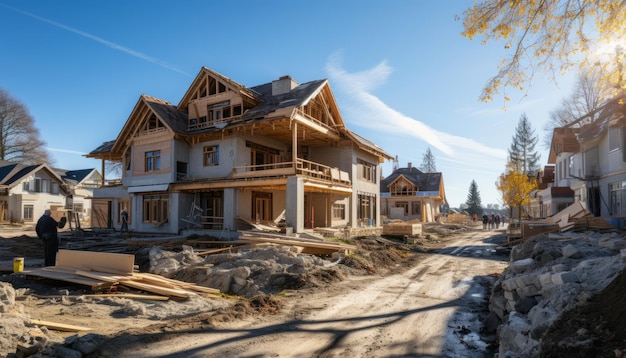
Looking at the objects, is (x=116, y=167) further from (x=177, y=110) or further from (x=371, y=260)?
(x=371, y=260)

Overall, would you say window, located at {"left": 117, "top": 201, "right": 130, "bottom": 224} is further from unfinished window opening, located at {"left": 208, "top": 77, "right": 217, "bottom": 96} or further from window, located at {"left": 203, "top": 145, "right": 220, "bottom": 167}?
unfinished window opening, located at {"left": 208, "top": 77, "right": 217, "bottom": 96}

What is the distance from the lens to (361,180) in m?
28.9

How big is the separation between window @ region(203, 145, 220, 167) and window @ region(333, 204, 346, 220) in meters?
8.87

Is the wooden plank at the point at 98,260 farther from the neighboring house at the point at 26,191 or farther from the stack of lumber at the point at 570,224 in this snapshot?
the neighboring house at the point at 26,191

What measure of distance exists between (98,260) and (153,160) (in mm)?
16407

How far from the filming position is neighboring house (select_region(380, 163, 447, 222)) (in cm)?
5353

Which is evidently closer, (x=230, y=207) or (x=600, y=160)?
(x=230, y=207)

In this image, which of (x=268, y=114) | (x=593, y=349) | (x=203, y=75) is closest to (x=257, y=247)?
(x=268, y=114)

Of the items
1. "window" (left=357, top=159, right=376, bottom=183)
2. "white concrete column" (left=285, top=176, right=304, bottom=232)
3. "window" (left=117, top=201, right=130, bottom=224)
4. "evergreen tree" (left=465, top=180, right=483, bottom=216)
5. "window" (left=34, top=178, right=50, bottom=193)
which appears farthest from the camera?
"evergreen tree" (left=465, top=180, right=483, bottom=216)

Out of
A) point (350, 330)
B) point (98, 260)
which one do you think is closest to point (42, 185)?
point (98, 260)

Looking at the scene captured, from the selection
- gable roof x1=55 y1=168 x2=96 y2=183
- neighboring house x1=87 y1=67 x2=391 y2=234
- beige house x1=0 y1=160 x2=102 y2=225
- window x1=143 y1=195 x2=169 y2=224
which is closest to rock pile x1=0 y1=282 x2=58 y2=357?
neighboring house x1=87 y1=67 x2=391 y2=234

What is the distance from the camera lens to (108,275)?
1017cm

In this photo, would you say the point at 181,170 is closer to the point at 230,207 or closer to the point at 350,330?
the point at 230,207

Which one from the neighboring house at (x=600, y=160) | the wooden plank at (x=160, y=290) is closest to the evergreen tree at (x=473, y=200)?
the neighboring house at (x=600, y=160)
